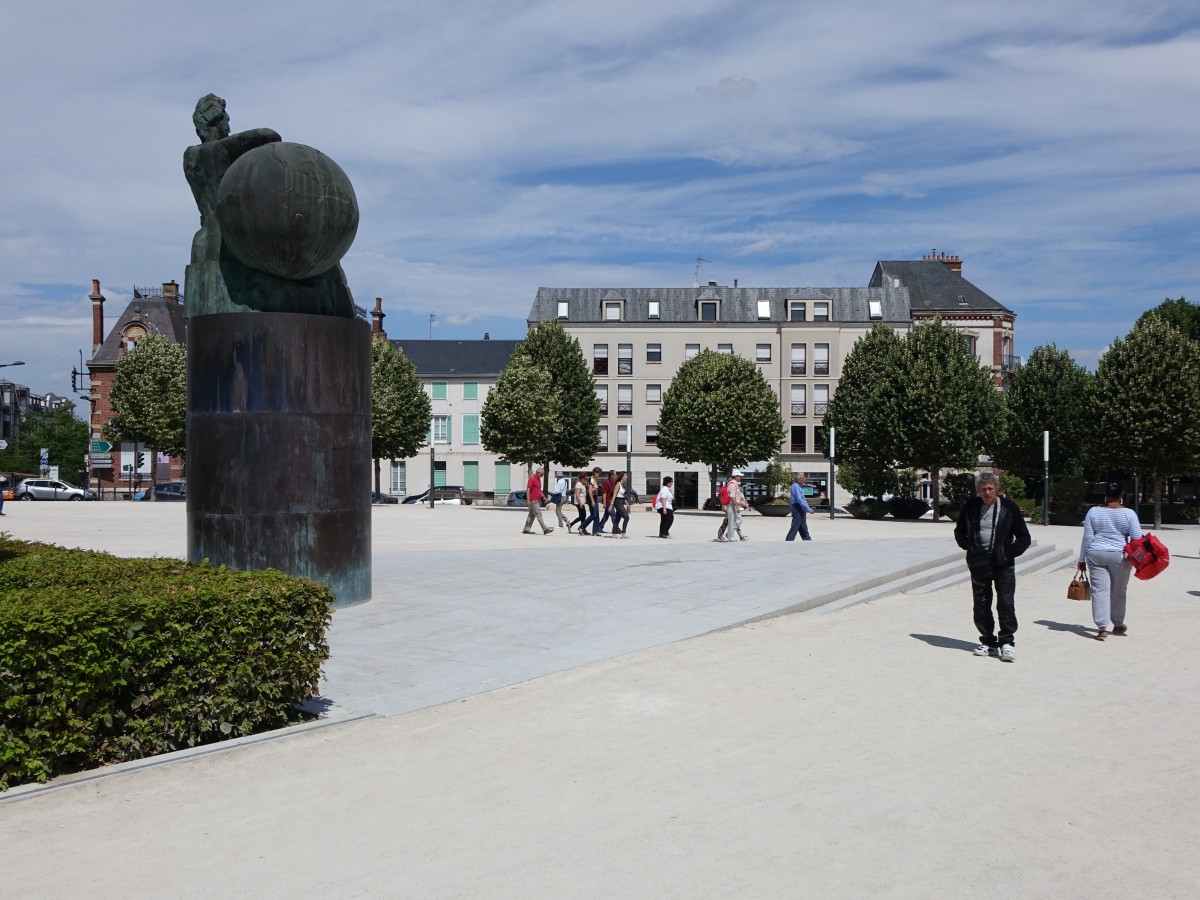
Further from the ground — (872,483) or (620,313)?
(620,313)

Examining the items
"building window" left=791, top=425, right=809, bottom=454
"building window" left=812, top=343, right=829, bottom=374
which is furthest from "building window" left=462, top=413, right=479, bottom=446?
"building window" left=812, top=343, right=829, bottom=374

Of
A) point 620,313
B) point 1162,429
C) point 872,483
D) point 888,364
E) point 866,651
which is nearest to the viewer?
point 866,651

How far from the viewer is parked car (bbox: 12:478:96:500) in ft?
182

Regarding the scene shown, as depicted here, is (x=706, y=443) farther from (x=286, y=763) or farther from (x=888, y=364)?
(x=286, y=763)

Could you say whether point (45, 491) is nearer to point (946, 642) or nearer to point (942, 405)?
point (942, 405)

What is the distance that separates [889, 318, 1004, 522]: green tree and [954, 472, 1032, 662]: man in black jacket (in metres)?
30.2

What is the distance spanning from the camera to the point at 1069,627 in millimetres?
11305

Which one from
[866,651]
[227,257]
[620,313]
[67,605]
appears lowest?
[866,651]

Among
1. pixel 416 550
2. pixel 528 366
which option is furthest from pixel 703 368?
pixel 416 550

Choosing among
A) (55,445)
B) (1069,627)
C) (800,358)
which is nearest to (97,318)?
(55,445)

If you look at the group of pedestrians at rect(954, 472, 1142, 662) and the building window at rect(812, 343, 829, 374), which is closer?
the group of pedestrians at rect(954, 472, 1142, 662)

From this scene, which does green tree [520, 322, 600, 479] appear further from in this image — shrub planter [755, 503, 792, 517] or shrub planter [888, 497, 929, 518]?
shrub planter [888, 497, 929, 518]

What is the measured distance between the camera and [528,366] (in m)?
47.8

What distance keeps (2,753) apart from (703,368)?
149 ft
